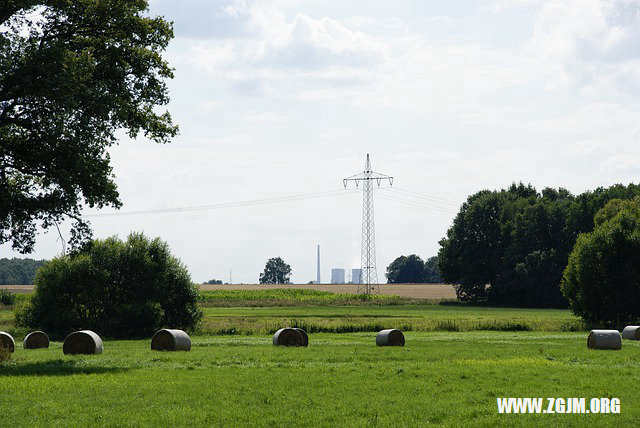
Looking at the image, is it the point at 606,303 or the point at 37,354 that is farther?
the point at 606,303

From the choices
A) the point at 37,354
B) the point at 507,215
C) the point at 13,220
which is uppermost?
the point at 507,215

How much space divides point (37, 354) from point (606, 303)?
57944 mm

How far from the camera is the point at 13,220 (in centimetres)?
3934

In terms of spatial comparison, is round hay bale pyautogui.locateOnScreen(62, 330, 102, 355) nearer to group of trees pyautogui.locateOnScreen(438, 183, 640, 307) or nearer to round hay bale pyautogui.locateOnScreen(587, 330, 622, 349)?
round hay bale pyautogui.locateOnScreen(587, 330, 622, 349)

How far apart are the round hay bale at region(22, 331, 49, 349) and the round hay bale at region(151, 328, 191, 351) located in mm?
11111

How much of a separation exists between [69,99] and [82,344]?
14.8 m

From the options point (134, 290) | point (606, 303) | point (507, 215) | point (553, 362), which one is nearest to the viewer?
point (553, 362)

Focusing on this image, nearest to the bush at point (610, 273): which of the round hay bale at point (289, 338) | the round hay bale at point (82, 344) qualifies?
the round hay bale at point (289, 338)

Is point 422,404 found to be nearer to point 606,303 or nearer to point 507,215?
point 606,303

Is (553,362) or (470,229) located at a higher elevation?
(470,229)

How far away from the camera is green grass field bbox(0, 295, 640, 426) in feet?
73.3

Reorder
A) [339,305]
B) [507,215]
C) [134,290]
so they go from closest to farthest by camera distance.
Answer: [134,290]
[339,305]
[507,215]

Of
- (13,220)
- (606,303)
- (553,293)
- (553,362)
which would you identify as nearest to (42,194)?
(13,220)

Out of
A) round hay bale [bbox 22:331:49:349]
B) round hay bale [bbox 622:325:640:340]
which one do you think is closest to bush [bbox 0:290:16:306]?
round hay bale [bbox 22:331:49:349]
